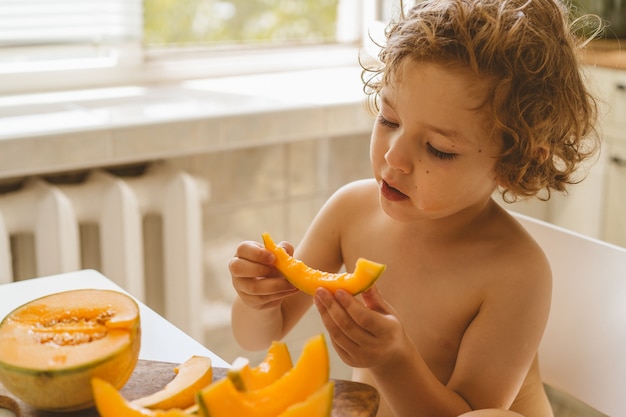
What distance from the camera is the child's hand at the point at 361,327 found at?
2.62 feet

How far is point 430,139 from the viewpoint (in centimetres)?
94

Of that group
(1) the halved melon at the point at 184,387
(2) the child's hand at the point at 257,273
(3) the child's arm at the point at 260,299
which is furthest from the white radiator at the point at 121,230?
(1) the halved melon at the point at 184,387

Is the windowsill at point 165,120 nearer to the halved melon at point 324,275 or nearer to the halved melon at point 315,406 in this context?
the halved melon at point 324,275

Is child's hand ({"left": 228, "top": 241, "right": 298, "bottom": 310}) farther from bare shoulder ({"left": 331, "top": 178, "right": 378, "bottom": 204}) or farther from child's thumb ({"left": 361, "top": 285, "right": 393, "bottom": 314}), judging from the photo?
bare shoulder ({"left": 331, "top": 178, "right": 378, "bottom": 204})

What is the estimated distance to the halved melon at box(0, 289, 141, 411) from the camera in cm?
71

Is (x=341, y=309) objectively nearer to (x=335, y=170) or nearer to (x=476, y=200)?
(x=476, y=200)

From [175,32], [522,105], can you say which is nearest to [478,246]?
[522,105]

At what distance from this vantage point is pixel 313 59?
7.68 ft

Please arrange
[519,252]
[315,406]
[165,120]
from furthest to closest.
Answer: [165,120], [519,252], [315,406]

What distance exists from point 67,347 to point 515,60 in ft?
1.84

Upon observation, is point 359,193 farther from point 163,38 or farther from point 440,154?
point 163,38

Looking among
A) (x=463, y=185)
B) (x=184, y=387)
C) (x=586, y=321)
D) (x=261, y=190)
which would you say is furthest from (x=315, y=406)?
(x=261, y=190)

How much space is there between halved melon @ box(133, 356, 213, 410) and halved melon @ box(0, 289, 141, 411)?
Answer: 0.04 m

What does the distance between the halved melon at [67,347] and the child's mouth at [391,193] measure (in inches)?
13.0
